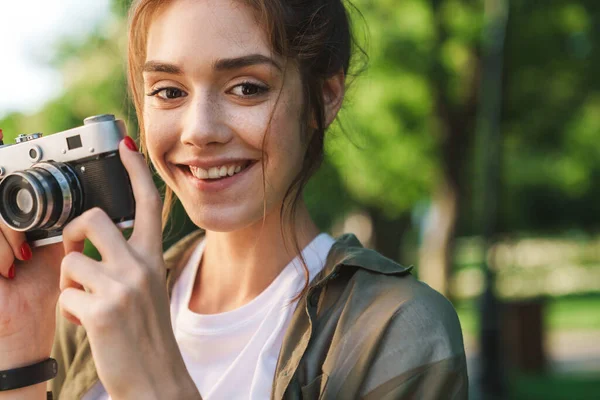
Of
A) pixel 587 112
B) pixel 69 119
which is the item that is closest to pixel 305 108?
pixel 69 119

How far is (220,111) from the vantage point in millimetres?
2100

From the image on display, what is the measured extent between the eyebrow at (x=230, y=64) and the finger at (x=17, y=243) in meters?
0.52

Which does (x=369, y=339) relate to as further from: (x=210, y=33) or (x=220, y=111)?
(x=210, y=33)

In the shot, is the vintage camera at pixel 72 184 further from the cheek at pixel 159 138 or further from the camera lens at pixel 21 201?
the cheek at pixel 159 138

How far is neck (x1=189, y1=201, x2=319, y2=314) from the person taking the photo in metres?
2.37

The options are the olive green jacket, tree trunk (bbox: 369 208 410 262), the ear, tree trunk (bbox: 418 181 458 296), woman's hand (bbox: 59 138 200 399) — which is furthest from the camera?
tree trunk (bbox: 369 208 410 262)

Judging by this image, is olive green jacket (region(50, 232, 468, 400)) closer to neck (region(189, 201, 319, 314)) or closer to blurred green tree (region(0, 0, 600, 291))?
neck (region(189, 201, 319, 314))

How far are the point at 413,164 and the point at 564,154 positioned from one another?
2777 millimetres

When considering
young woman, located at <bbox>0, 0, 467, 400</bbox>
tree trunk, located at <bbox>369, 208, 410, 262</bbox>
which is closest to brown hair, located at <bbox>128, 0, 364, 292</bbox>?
young woman, located at <bbox>0, 0, 467, 400</bbox>

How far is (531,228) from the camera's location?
2208 cm

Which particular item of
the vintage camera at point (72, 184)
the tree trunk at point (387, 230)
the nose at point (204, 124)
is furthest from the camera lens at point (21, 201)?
the tree trunk at point (387, 230)

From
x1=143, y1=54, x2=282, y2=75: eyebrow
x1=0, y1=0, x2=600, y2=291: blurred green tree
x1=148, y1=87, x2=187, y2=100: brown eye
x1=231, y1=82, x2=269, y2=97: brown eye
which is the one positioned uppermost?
x1=0, y1=0, x2=600, y2=291: blurred green tree

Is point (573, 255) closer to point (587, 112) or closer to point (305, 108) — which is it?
point (587, 112)

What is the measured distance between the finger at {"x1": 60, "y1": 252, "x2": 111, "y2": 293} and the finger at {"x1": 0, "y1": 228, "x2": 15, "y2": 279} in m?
0.37
